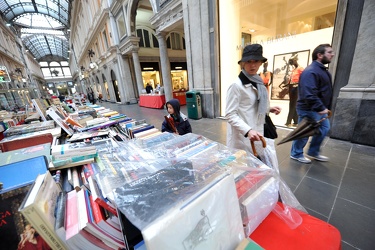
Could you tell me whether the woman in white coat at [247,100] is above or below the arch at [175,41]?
below

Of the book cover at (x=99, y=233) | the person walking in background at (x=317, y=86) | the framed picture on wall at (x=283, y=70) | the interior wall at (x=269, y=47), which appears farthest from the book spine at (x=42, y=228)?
the framed picture on wall at (x=283, y=70)

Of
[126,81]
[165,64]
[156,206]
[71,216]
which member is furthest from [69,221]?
[126,81]

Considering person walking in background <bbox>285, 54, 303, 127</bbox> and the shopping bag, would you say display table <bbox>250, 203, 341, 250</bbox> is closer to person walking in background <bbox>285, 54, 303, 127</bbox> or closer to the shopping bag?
the shopping bag

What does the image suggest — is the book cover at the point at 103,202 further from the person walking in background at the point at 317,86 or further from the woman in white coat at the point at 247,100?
the person walking in background at the point at 317,86

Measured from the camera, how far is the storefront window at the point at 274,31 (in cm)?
436

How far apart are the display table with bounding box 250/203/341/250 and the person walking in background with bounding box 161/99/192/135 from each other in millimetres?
1872

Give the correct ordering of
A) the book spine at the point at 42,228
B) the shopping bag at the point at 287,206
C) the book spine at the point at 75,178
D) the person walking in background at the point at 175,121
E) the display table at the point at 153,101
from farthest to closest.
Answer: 1. the display table at the point at 153,101
2. the person walking in background at the point at 175,121
3. the book spine at the point at 75,178
4. the shopping bag at the point at 287,206
5. the book spine at the point at 42,228

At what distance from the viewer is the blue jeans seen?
7.44 ft

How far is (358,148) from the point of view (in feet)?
9.33

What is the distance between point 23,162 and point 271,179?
1.53 metres

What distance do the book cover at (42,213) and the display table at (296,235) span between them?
2.76 ft

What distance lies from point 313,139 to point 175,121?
230 centimetres

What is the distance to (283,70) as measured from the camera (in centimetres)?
504

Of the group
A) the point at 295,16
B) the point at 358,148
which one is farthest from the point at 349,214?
the point at 295,16
